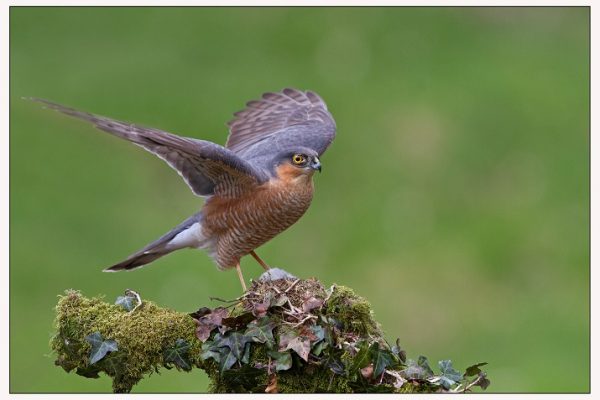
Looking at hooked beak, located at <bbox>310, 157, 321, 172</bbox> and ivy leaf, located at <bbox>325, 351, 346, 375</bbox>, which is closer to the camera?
ivy leaf, located at <bbox>325, 351, 346, 375</bbox>

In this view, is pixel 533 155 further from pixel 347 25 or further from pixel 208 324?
pixel 208 324

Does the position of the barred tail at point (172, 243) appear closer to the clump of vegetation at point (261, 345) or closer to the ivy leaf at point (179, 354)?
the clump of vegetation at point (261, 345)

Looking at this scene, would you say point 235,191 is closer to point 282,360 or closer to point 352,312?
point 352,312

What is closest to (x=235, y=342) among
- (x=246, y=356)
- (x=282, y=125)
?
(x=246, y=356)

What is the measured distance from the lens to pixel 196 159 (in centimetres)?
722

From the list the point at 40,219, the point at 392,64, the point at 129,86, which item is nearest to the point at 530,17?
the point at 392,64

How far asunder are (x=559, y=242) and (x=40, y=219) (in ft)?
26.1

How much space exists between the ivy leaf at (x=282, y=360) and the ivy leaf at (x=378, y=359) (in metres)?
0.41

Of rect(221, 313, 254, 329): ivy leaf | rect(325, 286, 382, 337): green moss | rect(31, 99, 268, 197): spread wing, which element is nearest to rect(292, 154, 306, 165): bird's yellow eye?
rect(31, 99, 268, 197): spread wing

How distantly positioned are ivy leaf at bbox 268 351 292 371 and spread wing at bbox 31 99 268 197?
1.85 m

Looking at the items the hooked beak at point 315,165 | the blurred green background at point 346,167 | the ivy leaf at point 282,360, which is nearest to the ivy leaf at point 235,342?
the ivy leaf at point 282,360

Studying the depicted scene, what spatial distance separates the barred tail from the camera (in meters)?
8.04

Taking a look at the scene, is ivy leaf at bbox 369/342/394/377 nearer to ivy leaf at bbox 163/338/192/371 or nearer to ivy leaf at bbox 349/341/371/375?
ivy leaf at bbox 349/341/371/375

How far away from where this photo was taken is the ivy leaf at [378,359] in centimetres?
523
